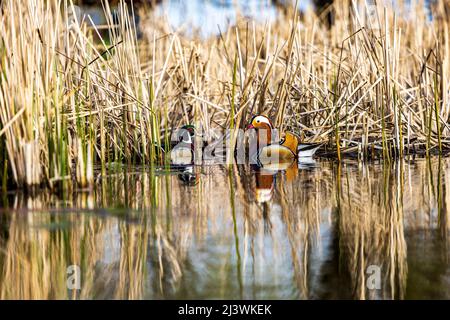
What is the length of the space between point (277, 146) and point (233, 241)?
136 inches

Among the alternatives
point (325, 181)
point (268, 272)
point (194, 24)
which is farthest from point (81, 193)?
point (194, 24)

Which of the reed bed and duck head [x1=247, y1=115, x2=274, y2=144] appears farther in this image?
duck head [x1=247, y1=115, x2=274, y2=144]

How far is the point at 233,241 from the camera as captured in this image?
124 inches

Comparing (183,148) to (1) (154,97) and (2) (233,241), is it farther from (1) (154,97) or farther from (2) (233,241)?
(2) (233,241)

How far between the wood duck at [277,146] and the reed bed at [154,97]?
0.70 feet

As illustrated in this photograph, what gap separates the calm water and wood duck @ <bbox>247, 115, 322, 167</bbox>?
1.56 meters

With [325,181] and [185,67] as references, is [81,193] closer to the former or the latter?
[325,181]

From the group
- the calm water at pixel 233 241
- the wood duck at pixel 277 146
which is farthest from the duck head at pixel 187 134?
the calm water at pixel 233 241

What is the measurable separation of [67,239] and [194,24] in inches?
280

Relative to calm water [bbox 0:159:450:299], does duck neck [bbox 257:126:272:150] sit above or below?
above

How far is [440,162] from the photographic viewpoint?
6.19m

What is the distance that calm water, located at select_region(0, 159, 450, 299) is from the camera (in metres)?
2.51

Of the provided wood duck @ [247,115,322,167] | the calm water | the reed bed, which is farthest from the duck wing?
the calm water

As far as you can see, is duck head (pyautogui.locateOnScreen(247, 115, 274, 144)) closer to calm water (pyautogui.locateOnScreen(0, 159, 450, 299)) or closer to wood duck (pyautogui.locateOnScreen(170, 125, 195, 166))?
wood duck (pyautogui.locateOnScreen(170, 125, 195, 166))
